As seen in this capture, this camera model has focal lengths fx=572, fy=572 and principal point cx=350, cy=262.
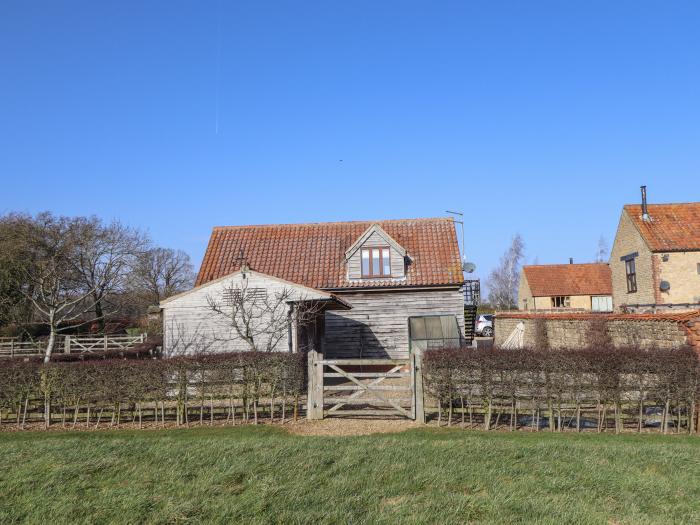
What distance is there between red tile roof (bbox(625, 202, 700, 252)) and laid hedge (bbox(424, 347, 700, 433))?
20.3 metres

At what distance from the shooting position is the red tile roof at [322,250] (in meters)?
25.1

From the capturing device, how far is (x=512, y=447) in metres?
8.95

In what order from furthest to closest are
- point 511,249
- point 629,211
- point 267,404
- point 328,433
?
1. point 511,249
2. point 629,211
3. point 267,404
4. point 328,433

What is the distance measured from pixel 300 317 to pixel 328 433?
269 inches

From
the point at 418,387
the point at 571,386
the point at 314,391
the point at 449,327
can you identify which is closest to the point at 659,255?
the point at 449,327

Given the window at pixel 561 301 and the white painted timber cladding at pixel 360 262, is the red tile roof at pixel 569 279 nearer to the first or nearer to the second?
the window at pixel 561 301

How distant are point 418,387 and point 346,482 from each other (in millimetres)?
6115

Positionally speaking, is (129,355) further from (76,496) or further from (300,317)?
(76,496)

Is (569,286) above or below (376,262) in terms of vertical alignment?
above

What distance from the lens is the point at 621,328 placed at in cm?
1717

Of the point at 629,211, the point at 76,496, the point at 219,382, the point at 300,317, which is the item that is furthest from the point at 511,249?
the point at 76,496

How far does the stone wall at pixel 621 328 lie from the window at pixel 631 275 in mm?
9747

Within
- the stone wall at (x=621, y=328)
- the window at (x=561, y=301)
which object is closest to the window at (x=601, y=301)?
the window at (x=561, y=301)

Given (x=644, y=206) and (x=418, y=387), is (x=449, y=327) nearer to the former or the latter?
(x=418, y=387)
